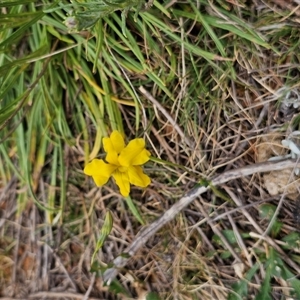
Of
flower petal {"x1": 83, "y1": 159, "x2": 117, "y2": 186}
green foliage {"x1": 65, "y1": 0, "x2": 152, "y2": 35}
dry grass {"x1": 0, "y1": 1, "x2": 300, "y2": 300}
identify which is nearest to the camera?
green foliage {"x1": 65, "y1": 0, "x2": 152, "y2": 35}

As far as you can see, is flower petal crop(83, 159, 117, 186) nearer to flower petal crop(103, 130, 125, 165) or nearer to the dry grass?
flower petal crop(103, 130, 125, 165)

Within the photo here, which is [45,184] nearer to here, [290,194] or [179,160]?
[179,160]

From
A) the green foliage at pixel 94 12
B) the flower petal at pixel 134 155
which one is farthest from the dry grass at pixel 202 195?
the green foliage at pixel 94 12

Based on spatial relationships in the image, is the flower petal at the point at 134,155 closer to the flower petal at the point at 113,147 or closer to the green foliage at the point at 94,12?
the flower petal at the point at 113,147

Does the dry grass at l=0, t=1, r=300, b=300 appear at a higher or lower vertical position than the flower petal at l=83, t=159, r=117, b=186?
lower

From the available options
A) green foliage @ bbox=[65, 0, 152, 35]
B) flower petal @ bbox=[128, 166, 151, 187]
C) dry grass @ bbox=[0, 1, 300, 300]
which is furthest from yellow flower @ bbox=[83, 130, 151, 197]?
green foliage @ bbox=[65, 0, 152, 35]

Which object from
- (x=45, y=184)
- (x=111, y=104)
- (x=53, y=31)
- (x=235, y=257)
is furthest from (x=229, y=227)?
(x=53, y=31)

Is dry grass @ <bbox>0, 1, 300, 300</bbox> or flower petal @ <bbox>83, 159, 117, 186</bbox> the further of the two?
dry grass @ <bbox>0, 1, 300, 300</bbox>

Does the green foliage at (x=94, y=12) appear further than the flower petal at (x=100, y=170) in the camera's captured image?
No
